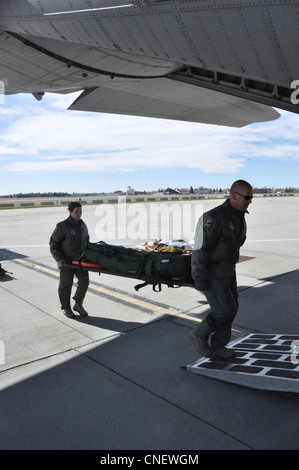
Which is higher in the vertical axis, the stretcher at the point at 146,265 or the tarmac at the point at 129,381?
the stretcher at the point at 146,265

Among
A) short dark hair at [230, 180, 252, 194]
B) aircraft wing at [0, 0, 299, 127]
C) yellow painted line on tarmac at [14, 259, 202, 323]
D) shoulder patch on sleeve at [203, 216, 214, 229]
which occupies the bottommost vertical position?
yellow painted line on tarmac at [14, 259, 202, 323]

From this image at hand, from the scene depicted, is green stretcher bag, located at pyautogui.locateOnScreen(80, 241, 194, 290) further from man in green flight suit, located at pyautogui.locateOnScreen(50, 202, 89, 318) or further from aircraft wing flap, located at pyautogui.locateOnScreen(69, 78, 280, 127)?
aircraft wing flap, located at pyautogui.locateOnScreen(69, 78, 280, 127)

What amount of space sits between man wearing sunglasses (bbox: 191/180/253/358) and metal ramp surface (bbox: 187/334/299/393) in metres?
0.44

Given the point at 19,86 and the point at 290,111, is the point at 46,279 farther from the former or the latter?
the point at 290,111

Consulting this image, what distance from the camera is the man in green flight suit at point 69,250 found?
5.68 m

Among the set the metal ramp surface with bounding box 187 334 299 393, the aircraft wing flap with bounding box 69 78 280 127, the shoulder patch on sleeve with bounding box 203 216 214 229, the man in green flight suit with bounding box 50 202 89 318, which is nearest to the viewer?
the metal ramp surface with bounding box 187 334 299 393

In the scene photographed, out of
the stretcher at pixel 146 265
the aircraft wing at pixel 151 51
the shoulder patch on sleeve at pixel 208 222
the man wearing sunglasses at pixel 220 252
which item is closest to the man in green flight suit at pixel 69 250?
the stretcher at pixel 146 265

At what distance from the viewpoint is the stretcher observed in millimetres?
4625

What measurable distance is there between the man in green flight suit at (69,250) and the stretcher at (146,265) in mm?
261

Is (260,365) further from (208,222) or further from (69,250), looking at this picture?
(69,250)

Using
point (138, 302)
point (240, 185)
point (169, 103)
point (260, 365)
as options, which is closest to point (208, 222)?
point (240, 185)

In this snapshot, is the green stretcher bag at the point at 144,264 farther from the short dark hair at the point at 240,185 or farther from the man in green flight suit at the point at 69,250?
the short dark hair at the point at 240,185

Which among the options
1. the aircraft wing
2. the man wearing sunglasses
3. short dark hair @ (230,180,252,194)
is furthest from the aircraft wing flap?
the man wearing sunglasses

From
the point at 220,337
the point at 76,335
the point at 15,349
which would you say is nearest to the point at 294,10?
the point at 220,337
